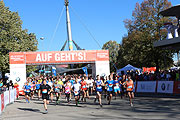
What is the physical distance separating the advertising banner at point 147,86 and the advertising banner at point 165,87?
0.69m

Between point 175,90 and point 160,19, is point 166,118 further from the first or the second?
point 160,19

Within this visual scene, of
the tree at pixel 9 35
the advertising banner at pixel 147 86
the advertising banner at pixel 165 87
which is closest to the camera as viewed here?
the advertising banner at pixel 165 87

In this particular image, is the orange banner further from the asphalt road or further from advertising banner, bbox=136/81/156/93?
the asphalt road

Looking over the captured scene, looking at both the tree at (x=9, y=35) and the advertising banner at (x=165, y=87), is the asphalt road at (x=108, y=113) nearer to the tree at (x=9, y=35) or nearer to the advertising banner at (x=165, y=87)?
the advertising banner at (x=165, y=87)

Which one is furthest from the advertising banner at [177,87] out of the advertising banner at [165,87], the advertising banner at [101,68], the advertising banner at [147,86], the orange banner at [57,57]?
the orange banner at [57,57]

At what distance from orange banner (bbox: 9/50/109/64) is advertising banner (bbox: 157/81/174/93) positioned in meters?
10.7

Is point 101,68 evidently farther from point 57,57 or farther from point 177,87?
point 177,87

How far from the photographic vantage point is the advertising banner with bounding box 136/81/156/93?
2263 centimetres

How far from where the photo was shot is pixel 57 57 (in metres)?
31.0

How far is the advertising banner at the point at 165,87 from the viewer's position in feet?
67.7

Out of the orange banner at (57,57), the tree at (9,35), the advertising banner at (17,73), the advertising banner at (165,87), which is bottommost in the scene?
the advertising banner at (165,87)

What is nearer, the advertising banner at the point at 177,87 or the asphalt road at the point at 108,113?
the asphalt road at the point at 108,113

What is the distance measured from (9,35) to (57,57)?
1026 centimetres

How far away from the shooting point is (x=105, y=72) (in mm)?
31219
